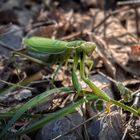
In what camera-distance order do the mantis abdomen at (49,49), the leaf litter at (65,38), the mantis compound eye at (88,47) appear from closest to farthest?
the mantis compound eye at (88,47), the leaf litter at (65,38), the mantis abdomen at (49,49)

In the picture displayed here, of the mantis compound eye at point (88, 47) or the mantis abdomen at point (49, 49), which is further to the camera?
the mantis abdomen at point (49, 49)

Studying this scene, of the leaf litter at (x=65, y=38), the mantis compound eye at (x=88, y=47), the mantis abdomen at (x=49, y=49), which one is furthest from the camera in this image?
the mantis abdomen at (x=49, y=49)

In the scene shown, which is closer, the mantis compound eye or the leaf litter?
the mantis compound eye

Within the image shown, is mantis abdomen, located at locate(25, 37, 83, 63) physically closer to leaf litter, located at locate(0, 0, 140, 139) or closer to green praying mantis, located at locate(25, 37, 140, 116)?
green praying mantis, located at locate(25, 37, 140, 116)

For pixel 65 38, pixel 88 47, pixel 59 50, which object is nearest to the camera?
pixel 88 47

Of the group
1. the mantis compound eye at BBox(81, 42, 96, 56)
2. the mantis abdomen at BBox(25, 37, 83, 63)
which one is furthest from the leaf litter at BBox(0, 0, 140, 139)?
the mantis compound eye at BBox(81, 42, 96, 56)

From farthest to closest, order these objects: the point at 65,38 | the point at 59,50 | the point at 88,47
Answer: the point at 65,38 → the point at 59,50 → the point at 88,47

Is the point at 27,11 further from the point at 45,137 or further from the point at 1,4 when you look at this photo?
the point at 45,137

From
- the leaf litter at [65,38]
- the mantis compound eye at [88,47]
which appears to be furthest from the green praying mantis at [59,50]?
the leaf litter at [65,38]

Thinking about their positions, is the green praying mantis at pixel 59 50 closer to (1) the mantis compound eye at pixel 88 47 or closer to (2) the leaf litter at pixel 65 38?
(1) the mantis compound eye at pixel 88 47

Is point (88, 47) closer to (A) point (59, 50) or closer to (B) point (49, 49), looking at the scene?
(A) point (59, 50)

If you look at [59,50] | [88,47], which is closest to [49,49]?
[59,50]
